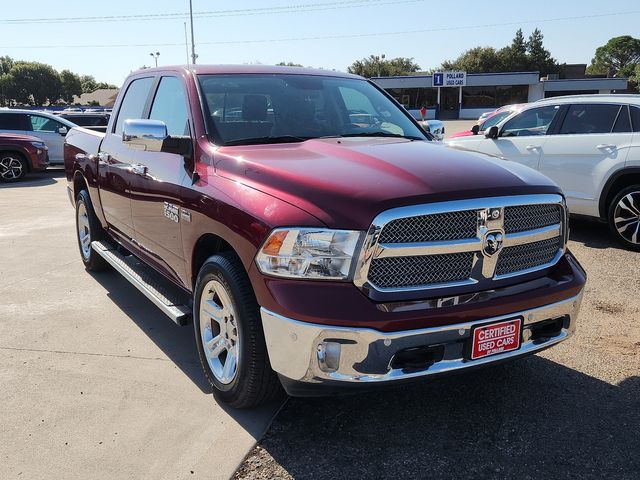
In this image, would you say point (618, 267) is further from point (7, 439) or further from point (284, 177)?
point (7, 439)

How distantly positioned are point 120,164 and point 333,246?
2.77 meters

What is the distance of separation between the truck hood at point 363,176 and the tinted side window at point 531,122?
16.2 feet

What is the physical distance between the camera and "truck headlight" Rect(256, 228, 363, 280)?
2627 mm

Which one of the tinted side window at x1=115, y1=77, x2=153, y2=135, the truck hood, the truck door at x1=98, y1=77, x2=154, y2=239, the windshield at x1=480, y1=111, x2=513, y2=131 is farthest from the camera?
the windshield at x1=480, y1=111, x2=513, y2=131

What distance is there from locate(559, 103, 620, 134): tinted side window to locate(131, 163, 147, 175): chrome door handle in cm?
565

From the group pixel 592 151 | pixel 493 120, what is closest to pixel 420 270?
pixel 592 151

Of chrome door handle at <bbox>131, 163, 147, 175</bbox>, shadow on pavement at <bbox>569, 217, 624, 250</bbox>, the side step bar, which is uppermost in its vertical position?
chrome door handle at <bbox>131, 163, 147, 175</bbox>

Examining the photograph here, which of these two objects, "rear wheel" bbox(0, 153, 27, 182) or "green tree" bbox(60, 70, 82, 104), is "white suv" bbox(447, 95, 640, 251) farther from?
"green tree" bbox(60, 70, 82, 104)

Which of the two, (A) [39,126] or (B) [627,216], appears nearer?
(B) [627,216]

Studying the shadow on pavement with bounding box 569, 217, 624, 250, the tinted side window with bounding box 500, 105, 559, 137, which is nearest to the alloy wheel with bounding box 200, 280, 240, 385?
the shadow on pavement with bounding box 569, 217, 624, 250

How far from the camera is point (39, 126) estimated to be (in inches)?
648

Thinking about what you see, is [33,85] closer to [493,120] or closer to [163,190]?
[493,120]

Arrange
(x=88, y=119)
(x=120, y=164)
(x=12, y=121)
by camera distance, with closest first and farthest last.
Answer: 1. (x=120, y=164)
2. (x=12, y=121)
3. (x=88, y=119)

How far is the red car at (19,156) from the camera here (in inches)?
574
